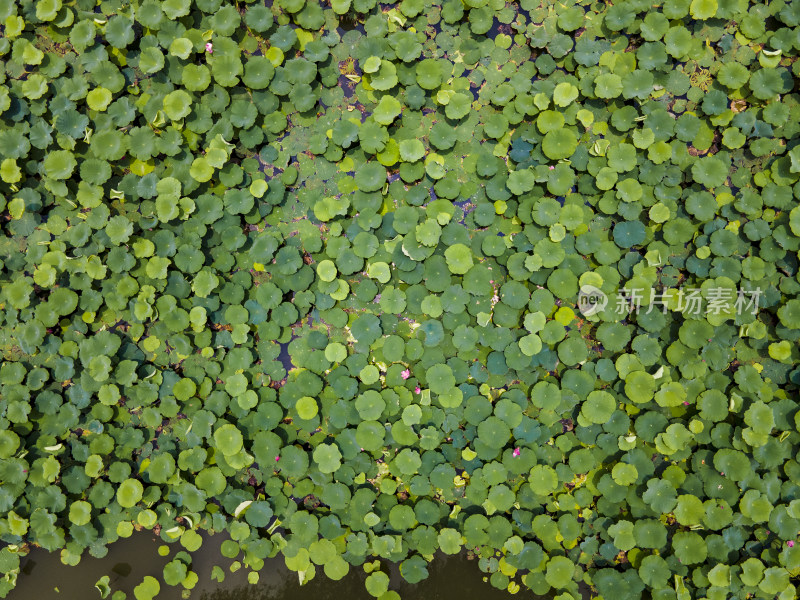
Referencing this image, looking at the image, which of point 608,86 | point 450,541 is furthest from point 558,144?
point 450,541

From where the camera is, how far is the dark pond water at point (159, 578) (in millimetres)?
3684

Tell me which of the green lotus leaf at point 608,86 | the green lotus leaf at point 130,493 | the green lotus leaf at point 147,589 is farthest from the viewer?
the green lotus leaf at point 147,589

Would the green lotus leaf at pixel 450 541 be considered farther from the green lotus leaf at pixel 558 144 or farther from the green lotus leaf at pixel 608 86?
the green lotus leaf at pixel 608 86

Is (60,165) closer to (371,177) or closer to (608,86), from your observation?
(371,177)

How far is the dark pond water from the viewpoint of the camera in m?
3.68

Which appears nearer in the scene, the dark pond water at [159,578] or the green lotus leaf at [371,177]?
the green lotus leaf at [371,177]

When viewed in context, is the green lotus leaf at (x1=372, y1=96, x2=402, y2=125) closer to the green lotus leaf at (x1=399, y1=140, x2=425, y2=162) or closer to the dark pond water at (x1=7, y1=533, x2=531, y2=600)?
the green lotus leaf at (x1=399, y1=140, x2=425, y2=162)

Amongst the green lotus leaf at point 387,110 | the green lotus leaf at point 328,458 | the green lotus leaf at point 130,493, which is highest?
the green lotus leaf at point 387,110

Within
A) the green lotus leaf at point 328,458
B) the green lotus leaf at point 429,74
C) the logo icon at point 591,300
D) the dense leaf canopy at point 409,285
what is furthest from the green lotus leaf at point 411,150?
the green lotus leaf at point 328,458

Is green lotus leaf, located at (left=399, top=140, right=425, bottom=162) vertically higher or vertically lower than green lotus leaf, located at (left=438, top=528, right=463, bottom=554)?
higher

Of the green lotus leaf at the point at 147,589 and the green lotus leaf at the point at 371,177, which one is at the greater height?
the green lotus leaf at the point at 371,177

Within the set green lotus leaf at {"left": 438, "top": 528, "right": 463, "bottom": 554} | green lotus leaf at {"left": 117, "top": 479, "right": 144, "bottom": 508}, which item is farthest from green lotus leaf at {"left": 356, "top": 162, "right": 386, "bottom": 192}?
green lotus leaf at {"left": 117, "top": 479, "right": 144, "bottom": 508}

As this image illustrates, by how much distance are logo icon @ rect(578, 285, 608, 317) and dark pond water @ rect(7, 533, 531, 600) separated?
2.45 m

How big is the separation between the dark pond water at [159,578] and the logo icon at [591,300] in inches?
96.6
